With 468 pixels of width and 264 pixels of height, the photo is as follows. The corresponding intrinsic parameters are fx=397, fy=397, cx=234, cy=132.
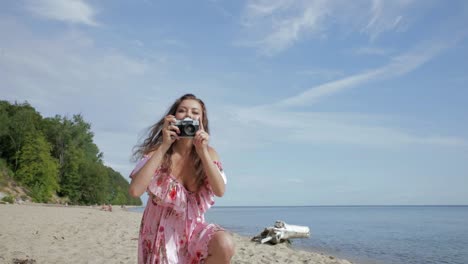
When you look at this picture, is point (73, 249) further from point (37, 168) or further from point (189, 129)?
point (37, 168)

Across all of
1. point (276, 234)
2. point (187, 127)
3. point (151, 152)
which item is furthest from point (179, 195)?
point (276, 234)

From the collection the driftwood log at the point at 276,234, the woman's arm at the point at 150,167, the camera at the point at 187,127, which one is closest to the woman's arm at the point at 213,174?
the camera at the point at 187,127

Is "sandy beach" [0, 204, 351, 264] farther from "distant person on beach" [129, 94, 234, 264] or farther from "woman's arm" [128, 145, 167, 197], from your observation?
"woman's arm" [128, 145, 167, 197]

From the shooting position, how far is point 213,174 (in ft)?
10.2

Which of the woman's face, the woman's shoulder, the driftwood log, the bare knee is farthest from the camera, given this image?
the driftwood log

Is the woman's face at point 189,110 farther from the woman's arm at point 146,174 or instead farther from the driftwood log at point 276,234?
the driftwood log at point 276,234

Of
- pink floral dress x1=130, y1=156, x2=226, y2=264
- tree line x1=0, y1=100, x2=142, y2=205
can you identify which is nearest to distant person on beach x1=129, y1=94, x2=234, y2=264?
pink floral dress x1=130, y1=156, x2=226, y2=264

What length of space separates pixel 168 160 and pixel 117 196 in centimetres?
6890

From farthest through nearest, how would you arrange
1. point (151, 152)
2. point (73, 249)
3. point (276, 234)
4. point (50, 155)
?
point (50, 155) < point (276, 234) < point (73, 249) < point (151, 152)

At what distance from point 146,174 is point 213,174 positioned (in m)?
0.51

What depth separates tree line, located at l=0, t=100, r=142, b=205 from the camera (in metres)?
39.3

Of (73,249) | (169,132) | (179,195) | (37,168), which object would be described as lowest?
(73,249)

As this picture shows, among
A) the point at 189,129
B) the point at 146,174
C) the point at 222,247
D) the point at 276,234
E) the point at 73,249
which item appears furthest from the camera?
the point at 276,234

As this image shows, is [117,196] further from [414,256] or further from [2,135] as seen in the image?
[414,256]
